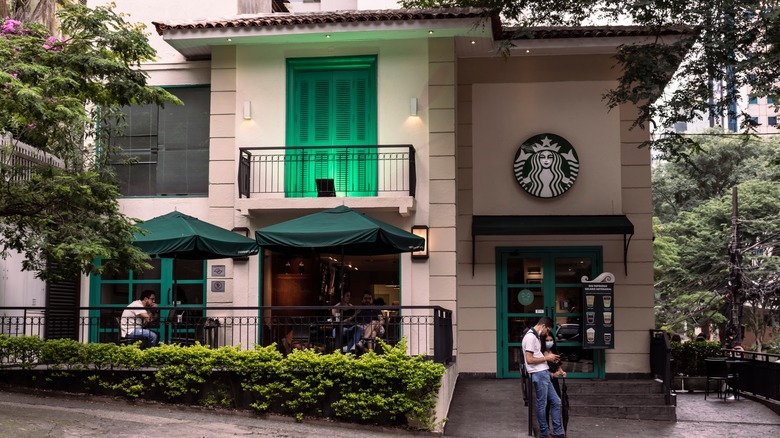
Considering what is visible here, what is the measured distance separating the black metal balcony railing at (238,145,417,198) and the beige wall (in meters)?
1.92

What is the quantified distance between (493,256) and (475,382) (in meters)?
2.52

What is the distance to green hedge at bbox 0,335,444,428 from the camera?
12.2 m

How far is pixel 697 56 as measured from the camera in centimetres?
1357

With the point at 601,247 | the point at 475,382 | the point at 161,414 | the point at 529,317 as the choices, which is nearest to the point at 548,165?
the point at 601,247

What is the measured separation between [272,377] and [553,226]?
6.79 metres

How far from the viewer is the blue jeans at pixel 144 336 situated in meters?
13.7

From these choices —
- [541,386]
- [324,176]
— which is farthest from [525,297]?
[541,386]

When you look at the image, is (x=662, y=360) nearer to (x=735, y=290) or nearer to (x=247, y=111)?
(x=247, y=111)

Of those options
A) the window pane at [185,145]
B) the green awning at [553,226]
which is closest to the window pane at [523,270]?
the green awning at [553,226]

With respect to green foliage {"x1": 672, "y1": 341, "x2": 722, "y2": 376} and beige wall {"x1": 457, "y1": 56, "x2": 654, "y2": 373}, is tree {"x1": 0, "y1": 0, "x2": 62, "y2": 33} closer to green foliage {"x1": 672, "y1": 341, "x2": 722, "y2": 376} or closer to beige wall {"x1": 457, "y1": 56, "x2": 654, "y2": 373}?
beige wall {"x1": 457, "y1": 56, "x2": 654, "y2": 373}

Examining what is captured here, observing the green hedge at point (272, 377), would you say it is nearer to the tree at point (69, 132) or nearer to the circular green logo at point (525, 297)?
the tree at point (69, 132)

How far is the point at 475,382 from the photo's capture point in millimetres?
16750

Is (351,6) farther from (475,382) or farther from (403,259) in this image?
(475,382)

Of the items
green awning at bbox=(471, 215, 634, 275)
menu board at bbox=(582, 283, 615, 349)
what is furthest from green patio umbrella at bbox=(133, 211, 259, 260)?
menu board at bbox=(582, 283, 615, 349)
